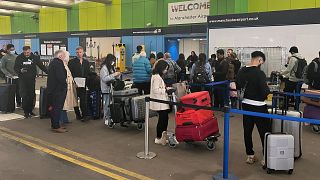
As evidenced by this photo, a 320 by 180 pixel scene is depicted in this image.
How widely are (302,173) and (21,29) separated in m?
29.2

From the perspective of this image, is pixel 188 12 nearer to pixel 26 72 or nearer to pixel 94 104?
pixel 94 104

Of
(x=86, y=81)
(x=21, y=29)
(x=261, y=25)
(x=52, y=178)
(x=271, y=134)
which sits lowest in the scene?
(x=52, y=178)

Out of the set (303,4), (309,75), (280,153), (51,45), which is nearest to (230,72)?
(309,75)

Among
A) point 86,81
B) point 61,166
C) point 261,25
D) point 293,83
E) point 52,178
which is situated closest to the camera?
point 52,178

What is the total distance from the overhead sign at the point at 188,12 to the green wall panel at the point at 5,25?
19354 millimetres

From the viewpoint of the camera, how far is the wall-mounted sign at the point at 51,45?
24094 mm

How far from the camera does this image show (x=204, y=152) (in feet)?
18.3

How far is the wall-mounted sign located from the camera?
79.0 ft

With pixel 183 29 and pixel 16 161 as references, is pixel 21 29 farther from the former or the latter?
pixel 16 161

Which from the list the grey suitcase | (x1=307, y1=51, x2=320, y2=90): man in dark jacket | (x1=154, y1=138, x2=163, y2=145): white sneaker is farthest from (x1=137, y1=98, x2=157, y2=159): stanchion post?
(x1=307, y1=51, x2=320, y2=90): man in dark jacket

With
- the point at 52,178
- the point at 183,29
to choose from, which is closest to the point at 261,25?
the point at 183,29

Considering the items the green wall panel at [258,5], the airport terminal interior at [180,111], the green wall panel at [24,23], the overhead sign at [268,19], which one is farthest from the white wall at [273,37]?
the green wall panel at [24,23]

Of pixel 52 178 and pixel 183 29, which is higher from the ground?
pixel 183 29

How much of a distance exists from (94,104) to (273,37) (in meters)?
6.48
